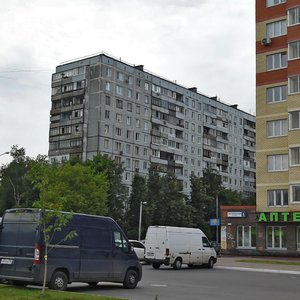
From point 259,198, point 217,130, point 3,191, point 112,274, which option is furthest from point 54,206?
point 217,130

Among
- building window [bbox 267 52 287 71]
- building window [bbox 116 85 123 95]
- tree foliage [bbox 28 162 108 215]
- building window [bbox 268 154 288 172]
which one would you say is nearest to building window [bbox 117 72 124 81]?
building window [bbox 116 85 123 95]

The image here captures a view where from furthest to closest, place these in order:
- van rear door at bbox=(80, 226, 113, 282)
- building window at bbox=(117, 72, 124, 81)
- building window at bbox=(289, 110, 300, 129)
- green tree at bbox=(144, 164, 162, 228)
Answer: building window at bbox=(117, 72, 124, 81) < green tree at bbox=(144, 164, 162, 228) < building window at bbox=(289, 110, 300, 129) < van rear door at bbox=(80, 226, 113, 282)

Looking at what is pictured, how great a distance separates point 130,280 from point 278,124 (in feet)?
114

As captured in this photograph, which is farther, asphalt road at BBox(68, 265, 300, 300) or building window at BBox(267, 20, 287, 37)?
building window at BBox(267, 20, 287, 37)

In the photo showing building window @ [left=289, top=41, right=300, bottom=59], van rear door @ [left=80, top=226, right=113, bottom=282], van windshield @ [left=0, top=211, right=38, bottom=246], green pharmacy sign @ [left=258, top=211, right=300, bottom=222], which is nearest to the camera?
van windshield @ [left=0, top=211, right=38, bottom=246]

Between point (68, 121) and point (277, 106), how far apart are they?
42.0 metres

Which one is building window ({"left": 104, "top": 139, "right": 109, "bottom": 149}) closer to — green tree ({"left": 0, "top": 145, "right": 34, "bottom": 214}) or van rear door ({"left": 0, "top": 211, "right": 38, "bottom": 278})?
green tree ({"left": 0, "top": 145, "right": 34, "bottom": 214})

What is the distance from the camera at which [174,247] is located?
1205 inches

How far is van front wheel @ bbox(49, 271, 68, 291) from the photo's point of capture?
15.9m

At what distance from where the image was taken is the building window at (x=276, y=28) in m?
50.7

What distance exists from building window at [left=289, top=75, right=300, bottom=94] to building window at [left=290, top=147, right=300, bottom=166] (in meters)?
5.07

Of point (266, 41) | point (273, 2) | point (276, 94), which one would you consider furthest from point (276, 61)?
point (273, 2)

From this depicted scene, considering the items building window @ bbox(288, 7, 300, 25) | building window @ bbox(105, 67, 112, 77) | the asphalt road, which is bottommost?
the asphalt road

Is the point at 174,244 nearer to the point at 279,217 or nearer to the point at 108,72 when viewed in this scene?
the point at 279,217
